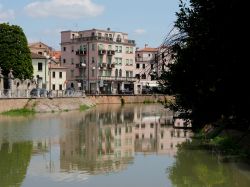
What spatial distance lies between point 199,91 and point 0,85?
214 feet

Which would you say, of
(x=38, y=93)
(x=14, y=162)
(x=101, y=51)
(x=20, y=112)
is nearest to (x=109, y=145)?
(x=14, y=162)

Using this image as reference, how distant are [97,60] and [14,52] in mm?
41103

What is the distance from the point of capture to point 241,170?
78.7ft

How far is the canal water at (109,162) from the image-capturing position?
75.2ft

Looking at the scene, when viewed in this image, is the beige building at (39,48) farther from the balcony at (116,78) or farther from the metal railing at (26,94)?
the metal railing at (26,94)

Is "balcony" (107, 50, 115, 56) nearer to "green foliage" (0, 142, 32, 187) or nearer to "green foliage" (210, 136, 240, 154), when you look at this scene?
"green foliage" (0, 142, 32, 187)

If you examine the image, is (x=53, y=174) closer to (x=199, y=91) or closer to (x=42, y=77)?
(x=199, y=91)

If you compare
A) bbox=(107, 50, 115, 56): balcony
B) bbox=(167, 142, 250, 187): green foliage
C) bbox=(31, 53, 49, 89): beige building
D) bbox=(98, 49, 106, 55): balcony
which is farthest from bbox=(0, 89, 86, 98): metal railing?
bbox=(167, 142, 250, 187): green foliage

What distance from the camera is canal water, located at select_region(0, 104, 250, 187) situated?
902 inches

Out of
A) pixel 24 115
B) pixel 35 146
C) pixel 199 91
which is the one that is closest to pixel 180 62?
pixel 199 91

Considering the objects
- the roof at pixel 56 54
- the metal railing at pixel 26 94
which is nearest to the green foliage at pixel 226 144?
the metal railing at pixel 26 94

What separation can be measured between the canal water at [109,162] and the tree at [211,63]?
4.56 metres

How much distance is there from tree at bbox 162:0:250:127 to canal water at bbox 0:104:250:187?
456 centimetres

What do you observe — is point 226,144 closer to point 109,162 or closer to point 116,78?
point 109,162
